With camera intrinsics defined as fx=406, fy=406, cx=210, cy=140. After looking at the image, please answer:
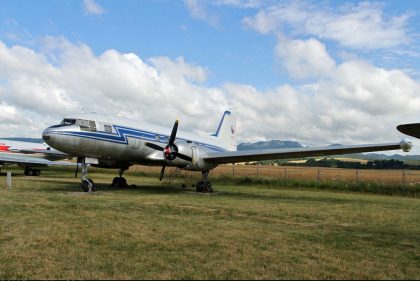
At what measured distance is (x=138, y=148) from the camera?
21.7m

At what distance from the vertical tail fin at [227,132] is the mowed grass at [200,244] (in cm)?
1775

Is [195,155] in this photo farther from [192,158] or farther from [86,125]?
[86,125]

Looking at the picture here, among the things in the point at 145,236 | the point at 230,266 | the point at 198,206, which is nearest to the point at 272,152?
the point at 198,206

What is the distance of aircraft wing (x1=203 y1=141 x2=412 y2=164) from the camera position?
1955cm

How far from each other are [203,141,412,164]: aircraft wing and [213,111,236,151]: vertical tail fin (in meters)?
7.66

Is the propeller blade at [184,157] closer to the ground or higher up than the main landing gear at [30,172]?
higher up

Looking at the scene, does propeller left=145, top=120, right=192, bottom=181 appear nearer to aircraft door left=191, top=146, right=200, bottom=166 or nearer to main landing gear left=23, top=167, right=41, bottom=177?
aircraft door left=191, top=146, right=200, bottom=166

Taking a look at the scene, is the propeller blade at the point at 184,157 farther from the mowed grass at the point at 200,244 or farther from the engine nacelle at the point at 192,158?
the mowed grass at the point at 200,244

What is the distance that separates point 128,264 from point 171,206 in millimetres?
8396

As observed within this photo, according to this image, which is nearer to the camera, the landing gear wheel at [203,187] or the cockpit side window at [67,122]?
the cockpit side window at [67,122]

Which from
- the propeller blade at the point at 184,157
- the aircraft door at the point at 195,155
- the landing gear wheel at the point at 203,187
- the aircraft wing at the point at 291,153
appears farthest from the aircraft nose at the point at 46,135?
the landing gear wheel at the point at 203,187

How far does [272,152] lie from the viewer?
2189 cm

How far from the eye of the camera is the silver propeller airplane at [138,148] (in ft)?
62.3

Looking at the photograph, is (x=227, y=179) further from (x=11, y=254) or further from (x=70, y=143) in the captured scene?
(x=11, y=254)
